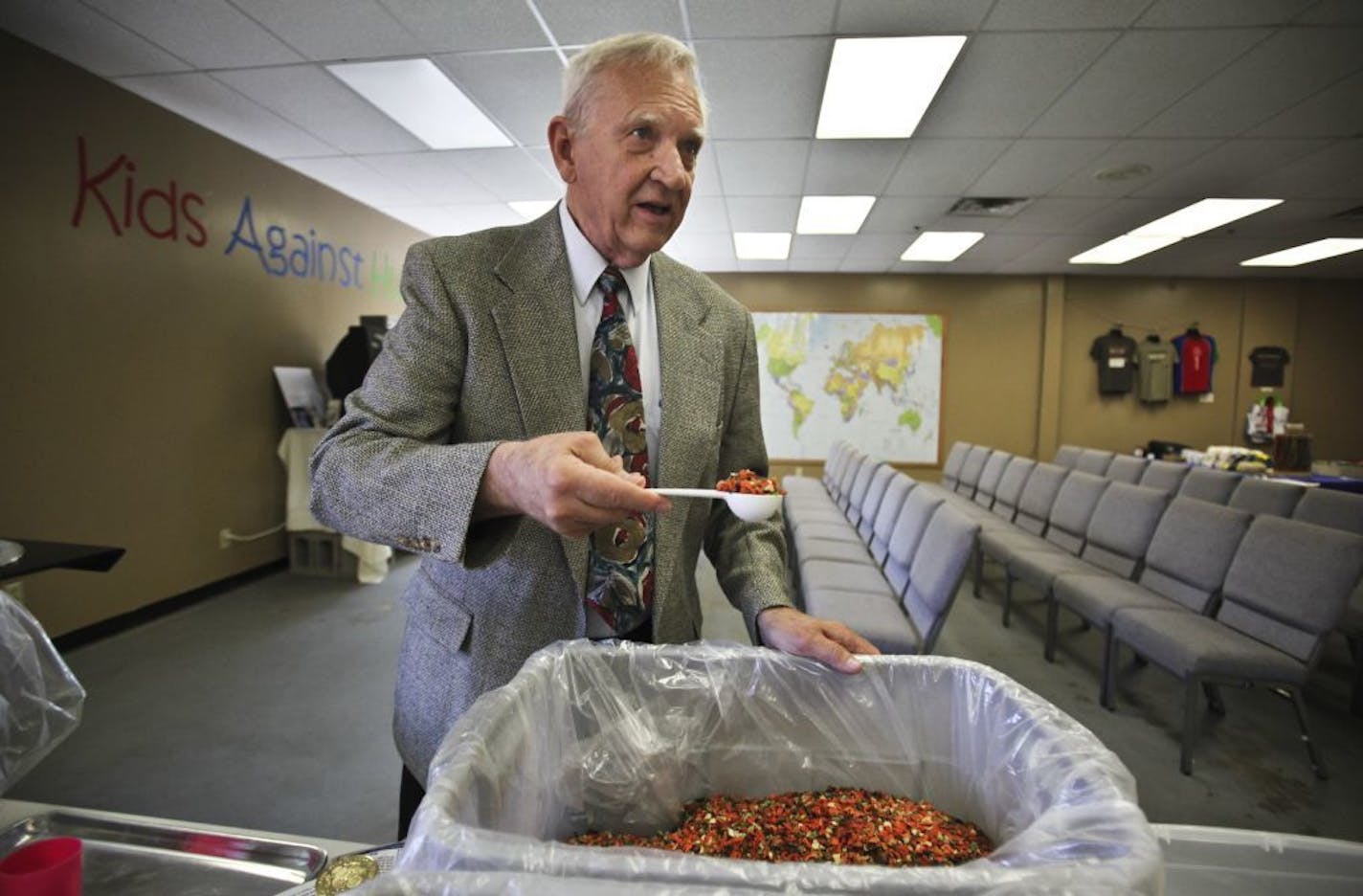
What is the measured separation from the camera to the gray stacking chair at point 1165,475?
13.9 ft

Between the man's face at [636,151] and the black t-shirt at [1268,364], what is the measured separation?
9.16 metres

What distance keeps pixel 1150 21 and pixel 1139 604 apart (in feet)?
7.65

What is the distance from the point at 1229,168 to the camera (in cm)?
392

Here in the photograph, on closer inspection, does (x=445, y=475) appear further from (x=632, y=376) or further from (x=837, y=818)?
(x=837, y=818)

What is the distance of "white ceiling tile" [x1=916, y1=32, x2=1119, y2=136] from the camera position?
263cm

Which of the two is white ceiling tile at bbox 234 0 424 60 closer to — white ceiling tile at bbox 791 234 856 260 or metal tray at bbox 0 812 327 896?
metal tray at bbox 0 812 327 896

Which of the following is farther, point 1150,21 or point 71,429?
point 71,429

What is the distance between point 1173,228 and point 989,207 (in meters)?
1.86

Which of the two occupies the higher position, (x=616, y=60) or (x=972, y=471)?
(x=616, y=60)

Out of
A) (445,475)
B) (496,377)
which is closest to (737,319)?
(496,377)

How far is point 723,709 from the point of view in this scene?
77 centimetres

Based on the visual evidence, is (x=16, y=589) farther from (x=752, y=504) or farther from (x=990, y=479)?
(x=990, y=479)

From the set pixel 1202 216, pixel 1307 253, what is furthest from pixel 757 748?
pixel 1307 253

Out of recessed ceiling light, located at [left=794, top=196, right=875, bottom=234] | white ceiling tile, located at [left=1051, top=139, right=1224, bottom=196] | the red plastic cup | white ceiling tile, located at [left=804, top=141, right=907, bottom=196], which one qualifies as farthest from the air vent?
the red plastic cup
